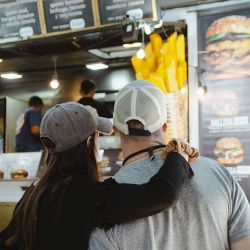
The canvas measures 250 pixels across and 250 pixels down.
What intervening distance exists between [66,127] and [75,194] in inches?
10.4

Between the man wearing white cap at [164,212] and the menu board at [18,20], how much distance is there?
3110mm

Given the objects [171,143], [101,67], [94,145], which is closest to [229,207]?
[171,143]

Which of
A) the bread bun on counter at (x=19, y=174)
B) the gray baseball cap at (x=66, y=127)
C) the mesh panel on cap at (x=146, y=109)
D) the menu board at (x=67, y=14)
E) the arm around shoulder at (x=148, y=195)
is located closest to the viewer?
the arm around shoulder at (x=148, y=195)

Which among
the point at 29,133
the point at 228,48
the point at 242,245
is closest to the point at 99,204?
the point at 242,245

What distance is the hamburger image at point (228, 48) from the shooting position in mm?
3541

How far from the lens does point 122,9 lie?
152 inches

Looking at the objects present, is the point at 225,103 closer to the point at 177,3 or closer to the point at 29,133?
the point at 177,3

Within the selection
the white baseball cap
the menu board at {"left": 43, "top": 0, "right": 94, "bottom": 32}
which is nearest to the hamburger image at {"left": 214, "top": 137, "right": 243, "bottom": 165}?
the menu board at {"left": 43, "top": 0, "right": 94, "bottom": 32}

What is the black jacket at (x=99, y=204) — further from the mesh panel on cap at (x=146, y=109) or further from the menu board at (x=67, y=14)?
the menu board at (x=67, y=14)

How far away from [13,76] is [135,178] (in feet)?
20.7

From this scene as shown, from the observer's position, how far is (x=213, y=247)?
129cm

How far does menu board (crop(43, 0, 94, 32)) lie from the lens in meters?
4.00

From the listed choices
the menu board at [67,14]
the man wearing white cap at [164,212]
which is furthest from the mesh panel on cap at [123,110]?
the menu board at [67,14]

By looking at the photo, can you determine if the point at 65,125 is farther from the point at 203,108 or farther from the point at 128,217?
the point at 203,108
